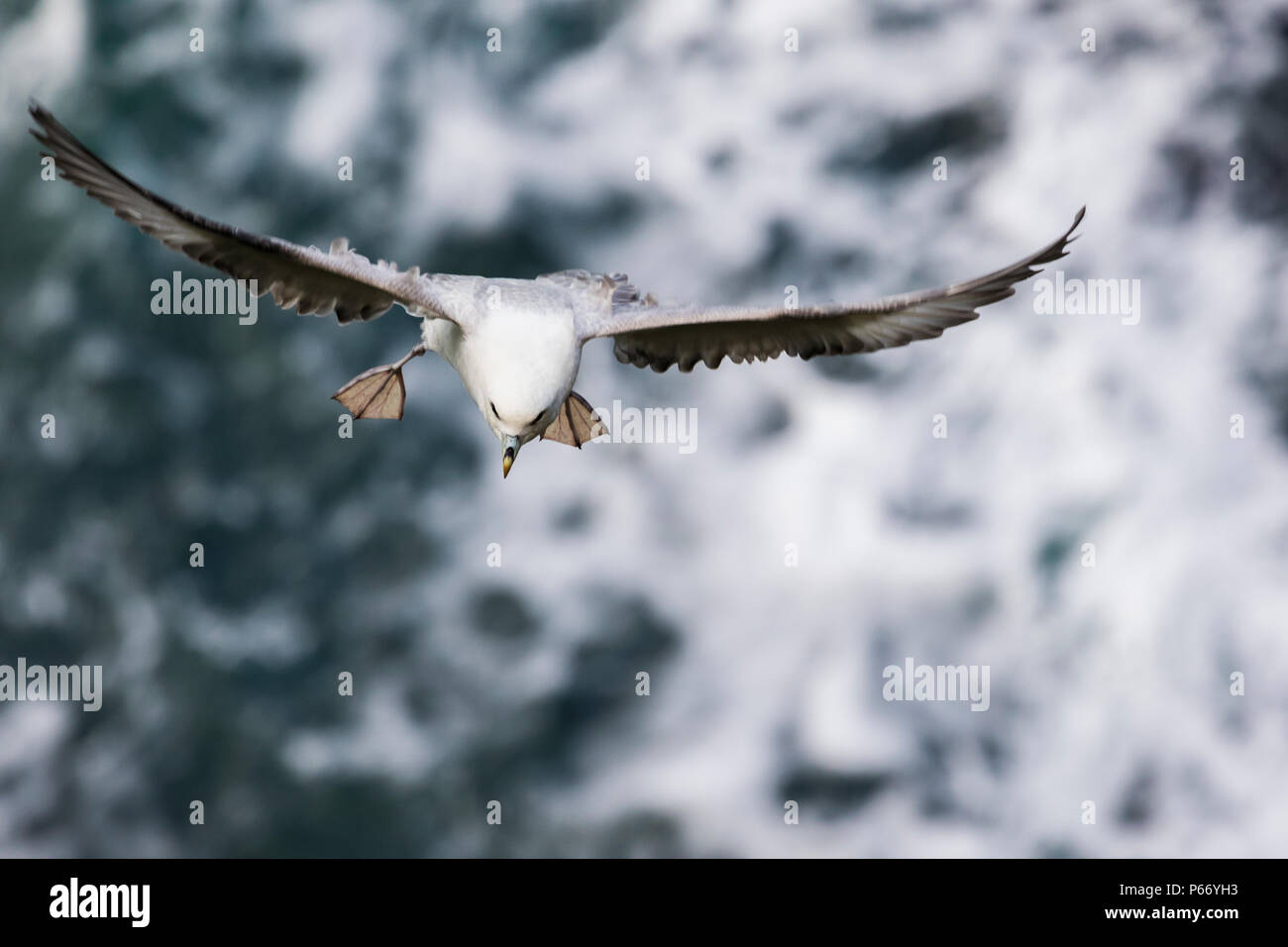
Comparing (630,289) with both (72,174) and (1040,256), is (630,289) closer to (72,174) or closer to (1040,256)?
(1040,256)

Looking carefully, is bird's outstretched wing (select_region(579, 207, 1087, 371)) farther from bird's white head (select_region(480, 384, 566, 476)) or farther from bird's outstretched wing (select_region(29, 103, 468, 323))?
Answer: bird's outstretched wing (select_region(29, 103, 468, 323))

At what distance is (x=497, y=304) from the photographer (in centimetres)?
1180

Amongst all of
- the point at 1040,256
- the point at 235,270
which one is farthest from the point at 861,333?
the point at 235,270

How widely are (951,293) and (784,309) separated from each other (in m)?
1.41

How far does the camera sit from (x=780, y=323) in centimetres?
1270

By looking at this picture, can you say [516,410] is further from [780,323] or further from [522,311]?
[780,323]

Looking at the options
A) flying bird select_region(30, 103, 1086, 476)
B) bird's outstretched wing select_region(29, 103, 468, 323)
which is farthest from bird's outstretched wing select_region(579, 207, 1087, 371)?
bird's outstretched wing select_region(29, 103, 468, 323)

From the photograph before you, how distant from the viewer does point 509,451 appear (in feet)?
38.1

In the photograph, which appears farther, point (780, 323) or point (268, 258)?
point (780, 323)

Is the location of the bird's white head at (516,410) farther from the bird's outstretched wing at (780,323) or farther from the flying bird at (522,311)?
the bird's outstretched wing at (780,323)

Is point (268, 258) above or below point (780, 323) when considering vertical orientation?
above

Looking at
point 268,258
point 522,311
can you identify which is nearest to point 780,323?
point 522,311

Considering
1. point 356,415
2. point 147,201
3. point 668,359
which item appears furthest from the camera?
point 356,415

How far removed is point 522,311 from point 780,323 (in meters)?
2.40
